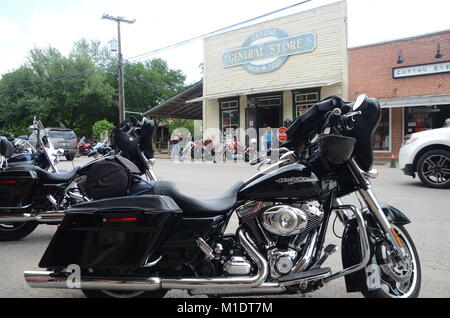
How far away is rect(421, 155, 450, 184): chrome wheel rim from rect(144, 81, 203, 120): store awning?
17.3 metres

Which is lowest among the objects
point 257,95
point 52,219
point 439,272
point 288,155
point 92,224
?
point 439,272

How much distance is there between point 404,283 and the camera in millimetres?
2883

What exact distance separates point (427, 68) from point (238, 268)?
1630cm

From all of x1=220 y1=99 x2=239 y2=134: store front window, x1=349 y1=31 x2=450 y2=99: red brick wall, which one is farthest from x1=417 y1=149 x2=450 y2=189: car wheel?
x1=220 y1=99 x2=239 y2=134: store front window

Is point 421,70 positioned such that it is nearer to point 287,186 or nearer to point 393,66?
point 393,66

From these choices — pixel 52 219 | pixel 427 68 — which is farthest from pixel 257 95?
pixel 52 219

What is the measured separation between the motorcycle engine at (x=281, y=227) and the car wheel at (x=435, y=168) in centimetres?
659

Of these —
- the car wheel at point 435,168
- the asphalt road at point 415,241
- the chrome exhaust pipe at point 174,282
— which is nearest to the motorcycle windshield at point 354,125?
the chrome exhaust pipe at point 174,282

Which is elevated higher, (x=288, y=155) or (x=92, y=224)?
(x=288, y=155)

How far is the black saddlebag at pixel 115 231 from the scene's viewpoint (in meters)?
2.57

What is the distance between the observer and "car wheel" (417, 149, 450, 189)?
806cm

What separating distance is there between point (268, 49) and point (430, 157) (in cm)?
1324
